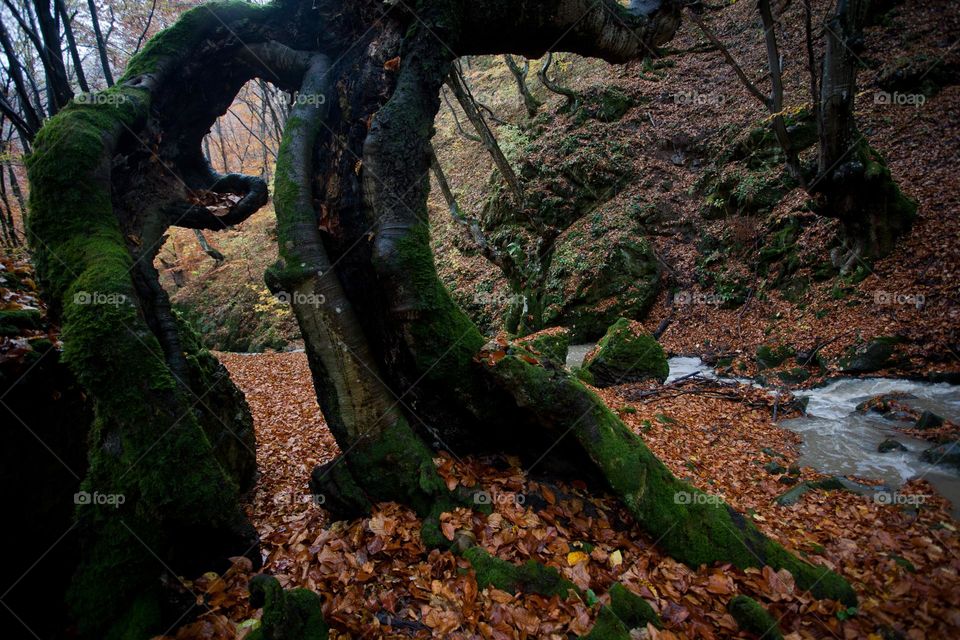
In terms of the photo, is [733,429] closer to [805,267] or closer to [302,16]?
[805,267]

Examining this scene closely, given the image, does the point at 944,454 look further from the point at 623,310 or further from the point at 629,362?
the point at 623,310

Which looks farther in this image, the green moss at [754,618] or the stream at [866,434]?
the stream at [866,434]

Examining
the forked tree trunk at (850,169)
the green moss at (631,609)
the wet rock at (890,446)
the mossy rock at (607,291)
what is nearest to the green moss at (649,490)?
the green moss at (631,609)

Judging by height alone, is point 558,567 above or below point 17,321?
below

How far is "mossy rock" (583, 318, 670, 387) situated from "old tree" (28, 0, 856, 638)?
6.67 metres

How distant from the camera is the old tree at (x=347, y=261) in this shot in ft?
8.59

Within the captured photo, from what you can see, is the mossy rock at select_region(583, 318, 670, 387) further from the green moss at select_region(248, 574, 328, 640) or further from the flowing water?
the green moss at select_region(248, 574, 328, 640)

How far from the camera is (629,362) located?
9.81 m

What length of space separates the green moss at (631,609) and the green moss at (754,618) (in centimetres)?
51

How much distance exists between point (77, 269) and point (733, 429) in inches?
347

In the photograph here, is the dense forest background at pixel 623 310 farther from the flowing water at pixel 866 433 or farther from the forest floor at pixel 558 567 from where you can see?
the flowing water at pixel 866 433

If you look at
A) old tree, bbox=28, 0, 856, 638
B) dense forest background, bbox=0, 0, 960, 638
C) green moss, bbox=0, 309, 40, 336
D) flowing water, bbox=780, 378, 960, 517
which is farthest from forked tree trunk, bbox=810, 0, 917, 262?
green moss, bbox=0, 309, 40, 336

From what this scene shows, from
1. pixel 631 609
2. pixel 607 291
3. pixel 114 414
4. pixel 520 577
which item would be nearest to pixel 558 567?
pixel 520 577

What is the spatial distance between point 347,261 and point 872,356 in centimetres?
1052
